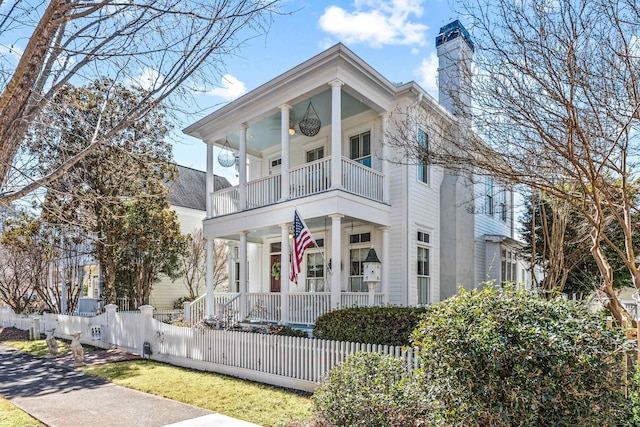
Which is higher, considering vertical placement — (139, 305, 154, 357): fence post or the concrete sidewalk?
(139, 305, 154, 357): fence post

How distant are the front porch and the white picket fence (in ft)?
7.03

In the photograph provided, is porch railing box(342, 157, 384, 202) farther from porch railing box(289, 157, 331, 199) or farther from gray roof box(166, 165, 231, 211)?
gray roof box(166, 165, 231, 211)

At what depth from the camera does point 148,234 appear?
16656 millimetres

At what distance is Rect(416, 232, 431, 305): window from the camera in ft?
43.1

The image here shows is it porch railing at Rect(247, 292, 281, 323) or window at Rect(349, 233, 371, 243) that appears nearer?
porch railing at Rect(247, 292, 281, 323)

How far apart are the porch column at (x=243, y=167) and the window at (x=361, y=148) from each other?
3.43 metres

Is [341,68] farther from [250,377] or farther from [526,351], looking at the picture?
[526,351]

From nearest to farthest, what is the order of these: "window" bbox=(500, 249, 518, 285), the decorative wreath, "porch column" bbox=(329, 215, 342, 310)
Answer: "porch column" bbox=(329, 215, 342, 310)
the decorative wreath
"window" bbox=(500, 249, 518, 285)

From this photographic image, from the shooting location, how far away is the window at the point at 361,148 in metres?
13.4

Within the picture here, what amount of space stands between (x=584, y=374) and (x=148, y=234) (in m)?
15.7

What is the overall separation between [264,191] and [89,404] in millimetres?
7561

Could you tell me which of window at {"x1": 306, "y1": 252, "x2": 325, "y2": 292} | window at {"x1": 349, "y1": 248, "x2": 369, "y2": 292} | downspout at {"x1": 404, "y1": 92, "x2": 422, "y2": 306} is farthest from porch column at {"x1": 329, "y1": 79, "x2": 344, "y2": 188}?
window at {"x1": 306, "y1": 252, "x2": 325, "y2": 292}

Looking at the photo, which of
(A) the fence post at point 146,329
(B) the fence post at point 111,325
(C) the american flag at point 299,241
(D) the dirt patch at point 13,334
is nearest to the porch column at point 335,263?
(C) the american flag at point 299,241

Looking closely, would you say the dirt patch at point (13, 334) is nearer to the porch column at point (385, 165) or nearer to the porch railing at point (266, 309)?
the porch railing at point (266, 309)
